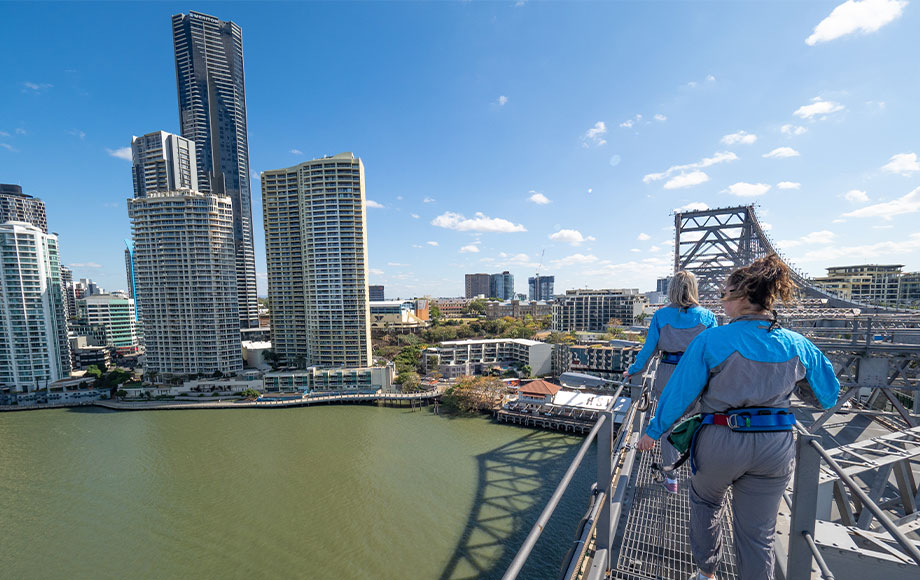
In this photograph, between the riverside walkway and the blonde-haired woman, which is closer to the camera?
the blonde-haired woman

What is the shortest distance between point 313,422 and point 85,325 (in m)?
35.8

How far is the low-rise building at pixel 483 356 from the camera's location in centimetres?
2867

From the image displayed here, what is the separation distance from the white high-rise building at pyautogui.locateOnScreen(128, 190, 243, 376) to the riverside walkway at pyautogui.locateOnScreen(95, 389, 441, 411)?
306 centimetres

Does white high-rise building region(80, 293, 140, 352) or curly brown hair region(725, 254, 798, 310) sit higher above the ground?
curly brown hair region(725, 254, 798, 310)

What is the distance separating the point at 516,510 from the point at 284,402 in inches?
738

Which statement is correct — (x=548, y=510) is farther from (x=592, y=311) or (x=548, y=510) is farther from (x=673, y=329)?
(x=592, y=311)

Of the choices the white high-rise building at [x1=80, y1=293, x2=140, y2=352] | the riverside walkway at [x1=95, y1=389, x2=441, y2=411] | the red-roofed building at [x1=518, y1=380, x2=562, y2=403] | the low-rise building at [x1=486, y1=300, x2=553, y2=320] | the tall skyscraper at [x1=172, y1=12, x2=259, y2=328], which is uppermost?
the tall skyscraper at [x1=172, y1=12, x2=259, y2=328]

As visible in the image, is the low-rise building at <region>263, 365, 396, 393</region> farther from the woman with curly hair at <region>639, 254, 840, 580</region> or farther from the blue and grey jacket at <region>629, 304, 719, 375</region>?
the woman with curly hair at <region>639, 254, 840, 580</region>

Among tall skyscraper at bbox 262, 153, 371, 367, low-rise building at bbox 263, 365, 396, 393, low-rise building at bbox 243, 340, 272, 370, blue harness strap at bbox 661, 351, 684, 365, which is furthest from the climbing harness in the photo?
low-rise building at bbox 243, 340, 272, 370

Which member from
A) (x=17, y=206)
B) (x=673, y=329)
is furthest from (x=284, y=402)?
(x=17, y=206)

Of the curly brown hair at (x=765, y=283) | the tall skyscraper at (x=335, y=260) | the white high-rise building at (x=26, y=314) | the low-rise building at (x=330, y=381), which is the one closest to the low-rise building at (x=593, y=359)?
the low-rise building at (x=330, y=381)

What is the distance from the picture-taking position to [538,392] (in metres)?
21.1

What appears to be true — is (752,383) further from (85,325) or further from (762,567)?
(85,325)

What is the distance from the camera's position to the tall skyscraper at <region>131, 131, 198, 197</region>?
4188 centimetres
